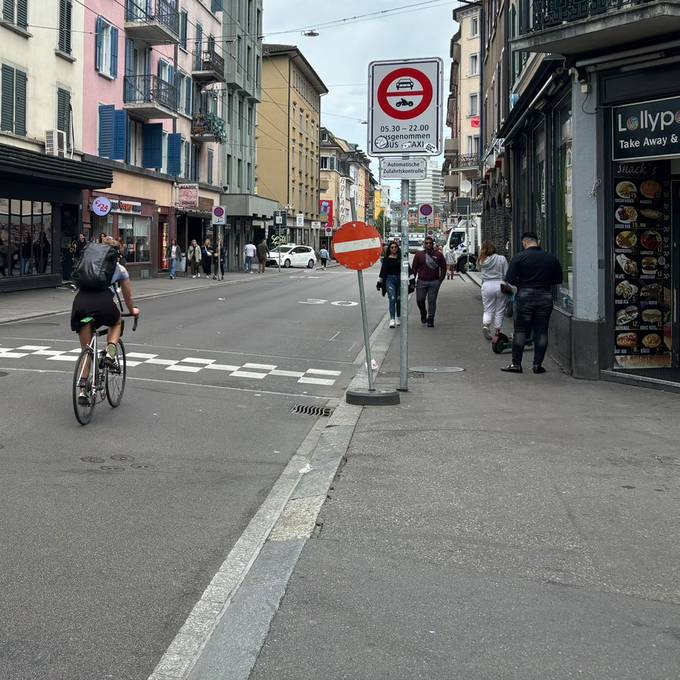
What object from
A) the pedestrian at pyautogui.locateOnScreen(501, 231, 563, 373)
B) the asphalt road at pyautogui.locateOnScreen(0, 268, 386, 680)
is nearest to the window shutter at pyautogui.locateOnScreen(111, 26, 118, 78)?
the asphalt road at pyautogui.locateOnScreen(0, 268, 386, 680)

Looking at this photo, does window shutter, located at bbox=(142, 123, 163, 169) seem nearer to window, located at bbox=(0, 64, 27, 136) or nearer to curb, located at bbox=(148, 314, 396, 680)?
window, located at bbox=(0, 64, 27, 136)

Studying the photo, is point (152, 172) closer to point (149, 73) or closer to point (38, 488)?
point (149, 73)

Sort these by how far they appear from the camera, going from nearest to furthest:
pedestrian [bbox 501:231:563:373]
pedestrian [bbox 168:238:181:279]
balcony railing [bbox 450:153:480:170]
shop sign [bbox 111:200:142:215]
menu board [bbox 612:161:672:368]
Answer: menu board [bbox 612:161:672:368], pedestrian [bbox 501:231:563:373], shop sign [bbox 111:200:142:215], pedestrian [bbox 168:238:181:279], balcony railing [bbox 450:153:480:170]

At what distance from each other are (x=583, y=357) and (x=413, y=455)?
4.95 m

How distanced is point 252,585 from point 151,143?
35162mm

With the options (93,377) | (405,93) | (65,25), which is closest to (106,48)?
(65,25)

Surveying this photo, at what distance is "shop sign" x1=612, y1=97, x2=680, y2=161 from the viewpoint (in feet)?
34.0

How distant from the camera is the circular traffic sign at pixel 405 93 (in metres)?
9.71

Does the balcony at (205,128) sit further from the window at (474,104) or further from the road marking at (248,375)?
the road marking at (248,375)

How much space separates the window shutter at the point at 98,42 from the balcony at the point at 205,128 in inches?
452

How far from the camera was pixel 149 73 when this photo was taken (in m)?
37.8

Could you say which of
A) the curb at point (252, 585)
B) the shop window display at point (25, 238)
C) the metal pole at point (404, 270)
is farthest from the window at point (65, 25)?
the curb at point (252, 585)

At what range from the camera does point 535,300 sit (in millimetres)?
12078

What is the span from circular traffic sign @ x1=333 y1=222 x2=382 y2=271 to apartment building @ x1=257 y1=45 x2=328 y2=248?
62280 millimetres
